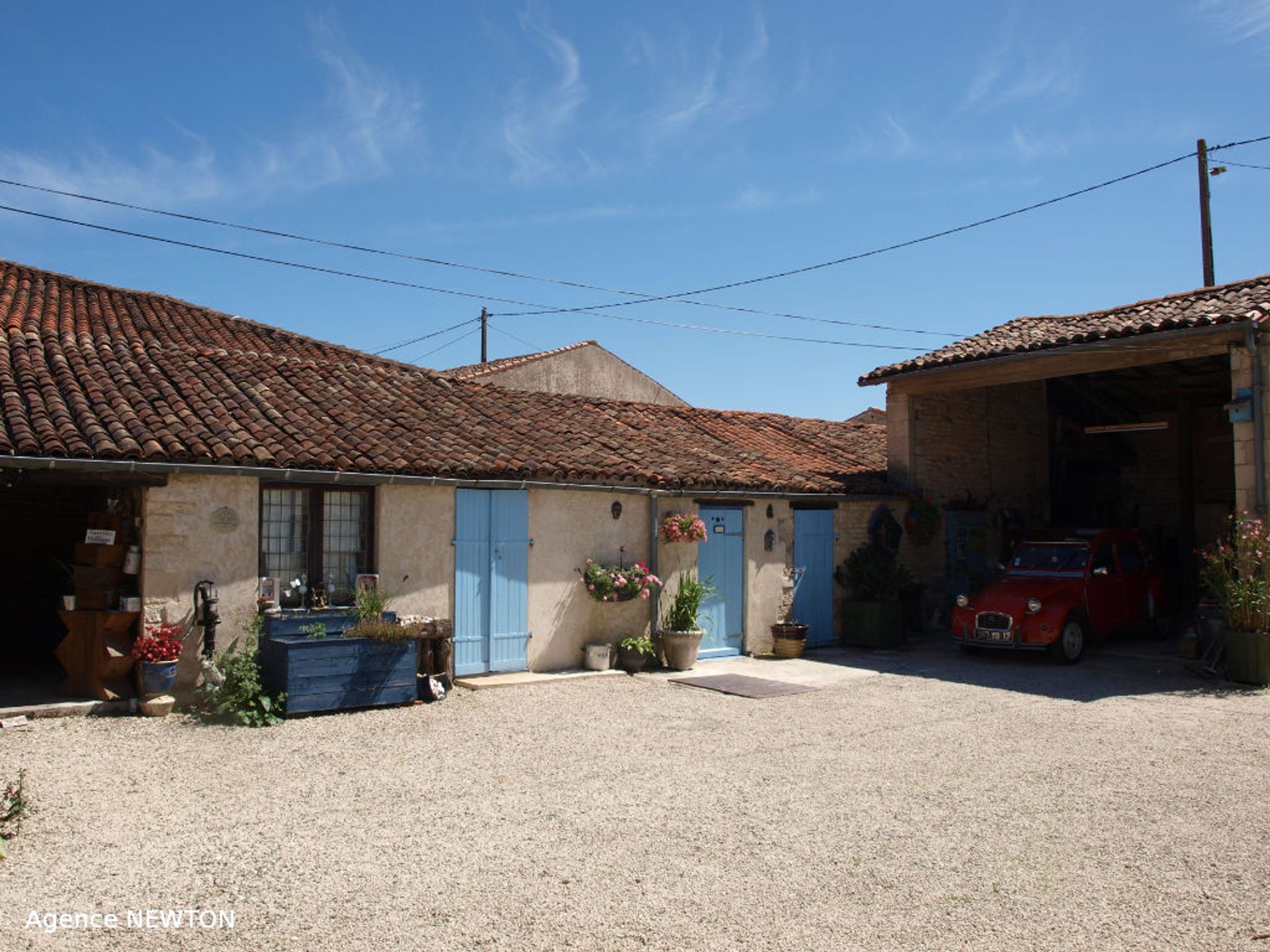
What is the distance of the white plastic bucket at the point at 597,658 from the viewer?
1221cm

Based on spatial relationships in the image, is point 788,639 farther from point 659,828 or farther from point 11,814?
point 11,814

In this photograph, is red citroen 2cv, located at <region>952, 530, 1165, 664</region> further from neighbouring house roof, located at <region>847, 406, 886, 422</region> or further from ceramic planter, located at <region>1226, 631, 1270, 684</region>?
neighbouring house roof, located at <region>847, 406, 886, 422</region>

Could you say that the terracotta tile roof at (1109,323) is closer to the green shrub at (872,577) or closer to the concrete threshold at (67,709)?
the green shrub at (872,577)

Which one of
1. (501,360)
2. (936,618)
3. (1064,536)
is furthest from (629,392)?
(1064,536)

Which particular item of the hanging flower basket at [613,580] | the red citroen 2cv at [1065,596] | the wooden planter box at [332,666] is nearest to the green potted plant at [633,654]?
the hanging flower basket at [613,580]

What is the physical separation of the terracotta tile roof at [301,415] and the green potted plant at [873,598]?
1.16m

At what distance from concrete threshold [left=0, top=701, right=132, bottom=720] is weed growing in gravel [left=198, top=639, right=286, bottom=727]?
2.36ft

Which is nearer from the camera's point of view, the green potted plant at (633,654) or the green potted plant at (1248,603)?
the green potted plant at (1248,603)

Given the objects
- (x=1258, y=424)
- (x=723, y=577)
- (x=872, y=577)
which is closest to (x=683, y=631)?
(x=723, y=577)

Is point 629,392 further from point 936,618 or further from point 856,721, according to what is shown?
point 856,721

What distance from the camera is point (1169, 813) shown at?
633 cm

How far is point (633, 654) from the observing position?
12406 millimetres

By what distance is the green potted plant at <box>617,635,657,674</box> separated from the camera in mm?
12405

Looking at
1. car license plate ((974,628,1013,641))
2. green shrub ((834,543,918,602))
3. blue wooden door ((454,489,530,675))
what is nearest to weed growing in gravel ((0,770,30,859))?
blue wooden door ((454,489,530,675))
